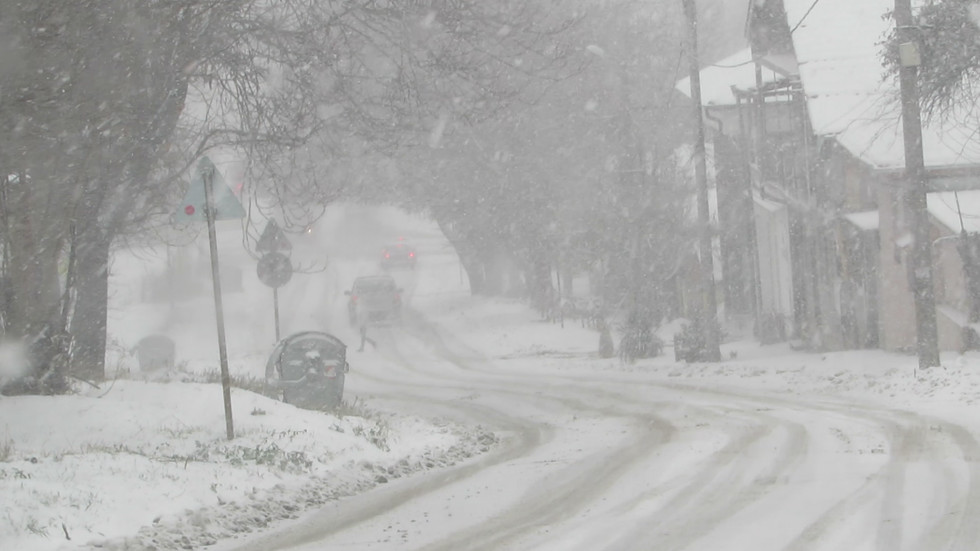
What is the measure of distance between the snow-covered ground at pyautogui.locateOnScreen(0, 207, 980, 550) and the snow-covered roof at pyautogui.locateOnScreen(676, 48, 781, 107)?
10.6 metres

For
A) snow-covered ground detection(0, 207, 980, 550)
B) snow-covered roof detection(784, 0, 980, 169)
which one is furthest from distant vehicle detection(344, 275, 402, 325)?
snow-covered ground detection(0, 207, 980, 550)

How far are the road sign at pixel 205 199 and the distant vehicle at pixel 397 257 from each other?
5269 cm

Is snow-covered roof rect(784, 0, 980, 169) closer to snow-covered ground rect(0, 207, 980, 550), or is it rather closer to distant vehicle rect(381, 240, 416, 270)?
snow-covered ground rect(0, 207, 980, 550)

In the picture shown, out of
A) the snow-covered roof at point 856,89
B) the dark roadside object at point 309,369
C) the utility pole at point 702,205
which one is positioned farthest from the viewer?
the utility pole at point 702,205

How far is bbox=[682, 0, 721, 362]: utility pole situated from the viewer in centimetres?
2194

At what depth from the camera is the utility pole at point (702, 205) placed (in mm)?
21938

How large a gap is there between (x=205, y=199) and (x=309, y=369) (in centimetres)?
469

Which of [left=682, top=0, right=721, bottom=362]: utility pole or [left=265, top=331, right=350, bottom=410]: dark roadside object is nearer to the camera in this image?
[left=265, top=331, right=350, bottom=410]: dark roadside object

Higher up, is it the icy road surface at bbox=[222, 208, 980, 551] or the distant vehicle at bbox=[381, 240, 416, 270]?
the distant vehicle at bbox=[381, 240, 416, 270]

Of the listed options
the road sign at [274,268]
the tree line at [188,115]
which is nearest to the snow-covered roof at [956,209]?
the tree line at [188,115]

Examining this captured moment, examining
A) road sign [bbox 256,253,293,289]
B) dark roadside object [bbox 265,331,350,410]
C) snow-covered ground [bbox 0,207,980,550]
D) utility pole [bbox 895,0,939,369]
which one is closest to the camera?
snow-covered ground [bbox 0,207,980,550]

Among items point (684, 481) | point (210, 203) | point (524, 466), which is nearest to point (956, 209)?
point (524, 466)

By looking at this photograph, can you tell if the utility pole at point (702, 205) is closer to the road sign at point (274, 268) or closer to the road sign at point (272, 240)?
the road sign at point (272, 240)

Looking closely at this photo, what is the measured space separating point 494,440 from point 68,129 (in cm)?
624
